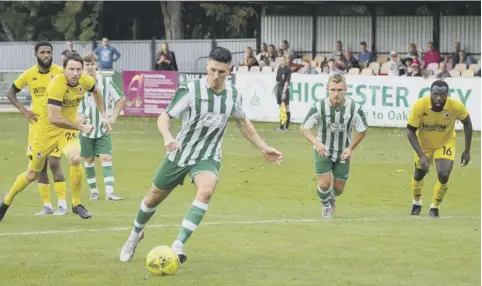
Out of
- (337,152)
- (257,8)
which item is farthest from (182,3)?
(337,152)

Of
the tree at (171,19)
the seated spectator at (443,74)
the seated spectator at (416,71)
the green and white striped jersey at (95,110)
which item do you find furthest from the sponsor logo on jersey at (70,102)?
the tree at (171,19)

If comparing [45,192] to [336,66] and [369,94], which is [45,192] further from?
[336,66]

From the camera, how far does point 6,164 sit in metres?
24.4

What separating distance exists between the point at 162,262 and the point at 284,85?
2316 cm

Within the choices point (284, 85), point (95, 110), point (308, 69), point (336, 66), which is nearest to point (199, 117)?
point (95, 110)

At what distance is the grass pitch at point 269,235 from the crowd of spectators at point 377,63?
34.6 ft

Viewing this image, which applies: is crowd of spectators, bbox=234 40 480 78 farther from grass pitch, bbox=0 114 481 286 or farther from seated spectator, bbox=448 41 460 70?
grass pitch, bbox=0 114 481 286

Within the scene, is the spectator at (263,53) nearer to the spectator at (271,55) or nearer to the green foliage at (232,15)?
the spectator at (271,55)

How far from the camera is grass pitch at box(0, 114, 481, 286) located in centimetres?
1112

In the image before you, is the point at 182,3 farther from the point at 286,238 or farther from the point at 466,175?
the point at 286,238

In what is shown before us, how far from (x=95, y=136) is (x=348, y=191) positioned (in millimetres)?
4055

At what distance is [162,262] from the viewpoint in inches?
432

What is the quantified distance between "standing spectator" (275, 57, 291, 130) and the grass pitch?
9524 mm

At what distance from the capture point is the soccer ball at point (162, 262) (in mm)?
10984
